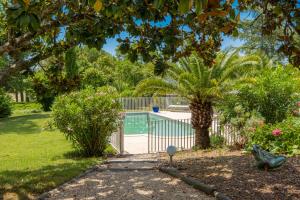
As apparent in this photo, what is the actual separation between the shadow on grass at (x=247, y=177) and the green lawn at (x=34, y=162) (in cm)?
277

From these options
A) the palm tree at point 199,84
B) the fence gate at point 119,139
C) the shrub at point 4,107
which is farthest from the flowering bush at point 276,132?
the shrub at point 4,107


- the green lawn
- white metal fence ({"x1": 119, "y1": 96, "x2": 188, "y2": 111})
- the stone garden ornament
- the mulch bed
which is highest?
white metal fence ({"x1": 119, "y1": 96, "x2": 188, "y2": 111})

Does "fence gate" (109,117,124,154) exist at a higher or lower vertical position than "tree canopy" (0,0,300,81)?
lower

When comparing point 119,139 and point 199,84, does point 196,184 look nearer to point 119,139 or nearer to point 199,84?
point 119,139

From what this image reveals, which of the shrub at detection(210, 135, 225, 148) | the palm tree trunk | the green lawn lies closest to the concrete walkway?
the green lawn

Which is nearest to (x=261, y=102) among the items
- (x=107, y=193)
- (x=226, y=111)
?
(x=226, y=111)

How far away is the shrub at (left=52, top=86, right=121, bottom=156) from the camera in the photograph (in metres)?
10.2

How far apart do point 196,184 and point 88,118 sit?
5.10 metres

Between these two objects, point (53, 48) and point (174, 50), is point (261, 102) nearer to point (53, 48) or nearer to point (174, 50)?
point (174, 50)

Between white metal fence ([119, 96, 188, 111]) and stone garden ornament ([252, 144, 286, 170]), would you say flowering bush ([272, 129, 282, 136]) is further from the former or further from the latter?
white metal fence ([119, 96, 188, 111])

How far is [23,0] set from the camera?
7.43ft

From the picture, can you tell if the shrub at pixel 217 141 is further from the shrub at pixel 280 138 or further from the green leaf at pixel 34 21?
the green leaf at pixel 34 21

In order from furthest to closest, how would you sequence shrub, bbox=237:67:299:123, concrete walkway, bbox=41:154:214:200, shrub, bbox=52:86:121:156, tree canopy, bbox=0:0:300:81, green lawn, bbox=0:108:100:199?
shrub, bbox=237:67:299:123, shrub, bbox=52:86:121:156, green lawn, bbox=0:108:100:199, concrete walkway, bbox=41:154:214:200, tree canopy, bbox=0:0:300:81

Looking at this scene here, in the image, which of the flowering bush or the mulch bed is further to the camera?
the flowering bush
